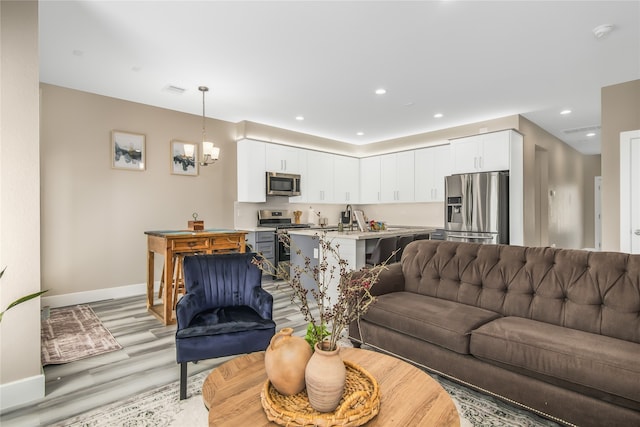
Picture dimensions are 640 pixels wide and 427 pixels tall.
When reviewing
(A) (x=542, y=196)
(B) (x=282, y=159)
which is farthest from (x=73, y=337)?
(A) (x=542, y=196)

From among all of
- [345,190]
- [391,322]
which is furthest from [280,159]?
[391,322]

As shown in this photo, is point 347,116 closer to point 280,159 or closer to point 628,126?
point 280,159

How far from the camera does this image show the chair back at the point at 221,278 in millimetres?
2541

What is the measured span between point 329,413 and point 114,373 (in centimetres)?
211

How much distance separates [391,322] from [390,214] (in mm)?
5198

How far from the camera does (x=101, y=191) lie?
4.41 meters

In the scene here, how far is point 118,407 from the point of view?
2.04 metres

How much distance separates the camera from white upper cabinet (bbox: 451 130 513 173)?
5.12m

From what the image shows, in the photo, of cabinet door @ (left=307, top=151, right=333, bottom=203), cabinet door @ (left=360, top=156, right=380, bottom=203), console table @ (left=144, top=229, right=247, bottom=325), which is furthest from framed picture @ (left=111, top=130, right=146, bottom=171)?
cabinet door @ (left=360, top=156, right=380, bottom=203)

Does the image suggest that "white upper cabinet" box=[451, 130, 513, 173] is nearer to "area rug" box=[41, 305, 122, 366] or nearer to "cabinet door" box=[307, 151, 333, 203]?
"cabinet door" box=[307, 151, 333, 203]

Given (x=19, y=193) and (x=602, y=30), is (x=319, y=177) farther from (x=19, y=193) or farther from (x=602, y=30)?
(x=19, y=193)

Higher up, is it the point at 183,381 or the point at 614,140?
the point at 614,140

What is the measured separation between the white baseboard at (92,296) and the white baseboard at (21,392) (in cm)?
237

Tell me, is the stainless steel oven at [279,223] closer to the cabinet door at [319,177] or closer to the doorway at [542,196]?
the cabinet door at [319,177]
